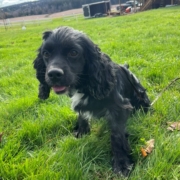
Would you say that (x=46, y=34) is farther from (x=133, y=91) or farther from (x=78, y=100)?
(x=133, y=91)

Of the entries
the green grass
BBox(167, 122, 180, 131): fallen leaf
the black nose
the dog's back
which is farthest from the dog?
BBox(167, 122, 180, 131): fallen leaf

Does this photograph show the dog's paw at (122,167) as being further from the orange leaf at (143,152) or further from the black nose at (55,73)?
the black nose at (55,73)

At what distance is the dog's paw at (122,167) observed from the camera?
2235 mm

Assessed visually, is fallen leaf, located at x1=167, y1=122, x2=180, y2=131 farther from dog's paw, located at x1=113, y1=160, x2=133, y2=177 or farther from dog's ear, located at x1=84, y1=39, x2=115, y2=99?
dog's ear, located at x1=84, y1=39, x2=115, y2=99

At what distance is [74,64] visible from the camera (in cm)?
254

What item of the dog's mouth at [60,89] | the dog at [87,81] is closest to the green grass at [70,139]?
the dog at [87,81]

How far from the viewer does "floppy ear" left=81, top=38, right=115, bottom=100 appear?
263cm

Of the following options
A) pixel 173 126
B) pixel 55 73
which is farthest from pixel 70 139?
pixel 173 126

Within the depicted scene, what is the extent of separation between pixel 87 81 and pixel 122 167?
1.01 m

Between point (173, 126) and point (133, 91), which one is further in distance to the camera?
point (133, 91)

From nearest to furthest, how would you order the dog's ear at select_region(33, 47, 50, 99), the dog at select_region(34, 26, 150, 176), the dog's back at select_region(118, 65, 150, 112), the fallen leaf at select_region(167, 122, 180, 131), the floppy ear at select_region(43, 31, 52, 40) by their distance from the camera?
the dog at select_region(34, 26, 150, 176)
the fallen leaf at select_region(167, 122, 180, 131)
the floppy ear at select_region(43, 31, 52, 40)
the dog's ear at select_region(33, 47, 50, 99)
the dog's back at select_region(118, 65, 150, 112)

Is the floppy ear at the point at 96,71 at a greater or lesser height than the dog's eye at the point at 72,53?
lesser

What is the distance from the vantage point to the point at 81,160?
7.58ft

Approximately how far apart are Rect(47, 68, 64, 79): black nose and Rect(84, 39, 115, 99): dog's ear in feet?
1.46
